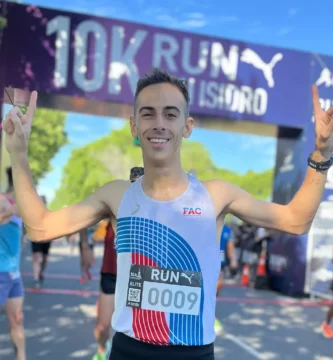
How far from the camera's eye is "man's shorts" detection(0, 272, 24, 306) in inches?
167

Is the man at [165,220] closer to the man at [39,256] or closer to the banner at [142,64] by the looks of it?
the banner at [142,64]

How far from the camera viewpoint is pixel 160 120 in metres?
1.92

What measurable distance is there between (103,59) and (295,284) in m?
6.11

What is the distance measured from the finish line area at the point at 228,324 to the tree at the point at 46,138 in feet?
61.5

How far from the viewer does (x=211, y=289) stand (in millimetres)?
1949

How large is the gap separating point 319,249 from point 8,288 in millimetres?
7761

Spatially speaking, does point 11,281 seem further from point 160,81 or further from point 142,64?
point 142,64

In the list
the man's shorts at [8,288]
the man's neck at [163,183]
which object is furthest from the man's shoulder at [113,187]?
the man's shorts at [8,288]

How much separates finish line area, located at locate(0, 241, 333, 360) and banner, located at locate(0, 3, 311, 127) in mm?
3793

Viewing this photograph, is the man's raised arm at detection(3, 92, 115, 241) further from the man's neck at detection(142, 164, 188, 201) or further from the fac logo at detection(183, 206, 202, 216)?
the fac logo at detection(183, 206, 202, 216)

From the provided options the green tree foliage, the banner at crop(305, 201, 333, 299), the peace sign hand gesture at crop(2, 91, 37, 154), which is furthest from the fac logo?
the green tree foliage

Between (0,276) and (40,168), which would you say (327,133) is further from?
(40,168)

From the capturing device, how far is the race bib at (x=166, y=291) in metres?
1.89

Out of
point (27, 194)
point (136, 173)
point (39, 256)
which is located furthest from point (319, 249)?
point (27, 194)
